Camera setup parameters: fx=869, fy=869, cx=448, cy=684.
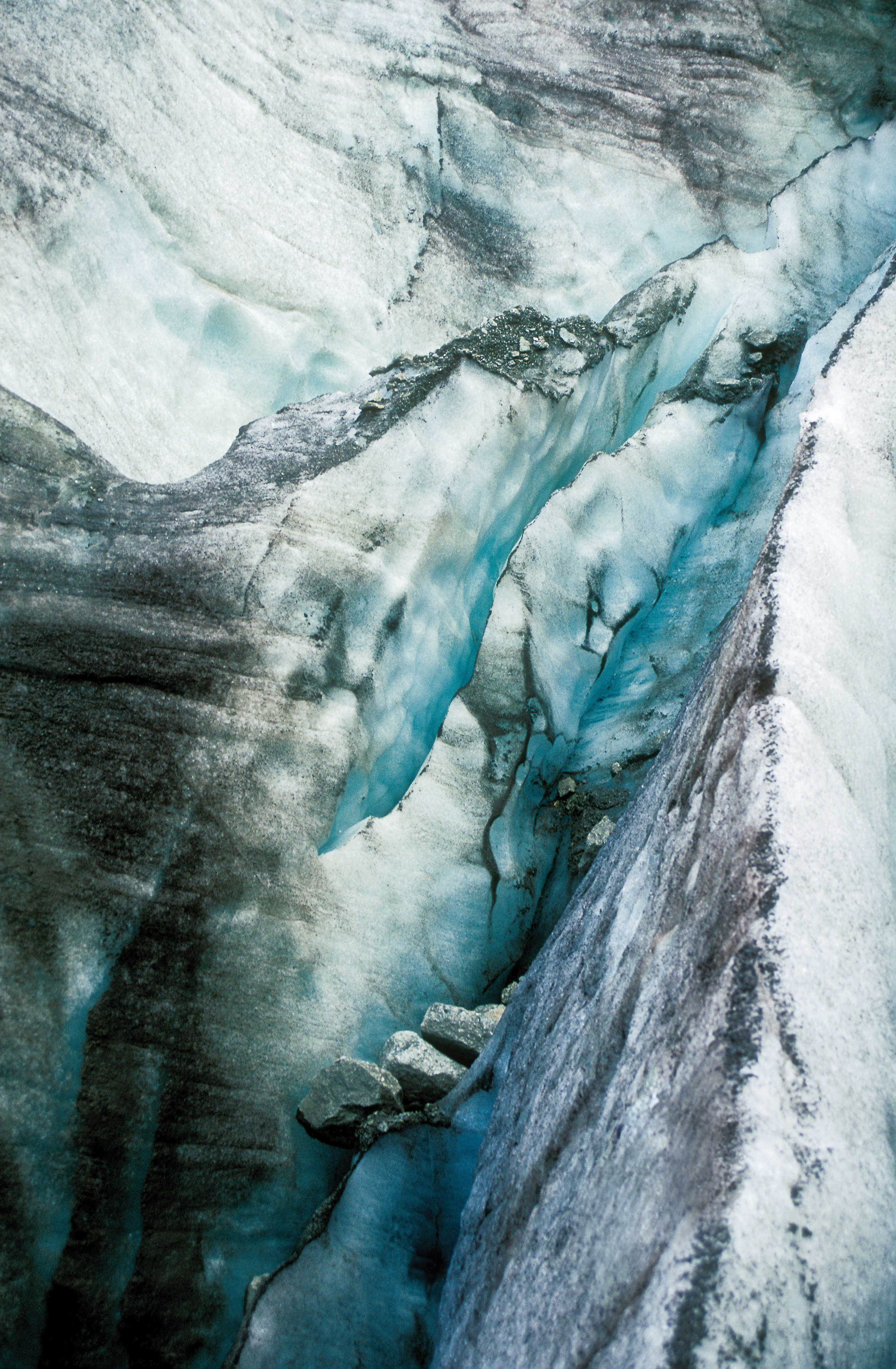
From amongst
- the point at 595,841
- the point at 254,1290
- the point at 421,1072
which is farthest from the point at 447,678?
the point at 254,1290

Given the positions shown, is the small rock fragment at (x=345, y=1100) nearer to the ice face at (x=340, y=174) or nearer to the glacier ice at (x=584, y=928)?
the glacier ice at (x=584, y=928)

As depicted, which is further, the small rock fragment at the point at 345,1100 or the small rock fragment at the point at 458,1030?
the small rock fragment at the point at 458,1030

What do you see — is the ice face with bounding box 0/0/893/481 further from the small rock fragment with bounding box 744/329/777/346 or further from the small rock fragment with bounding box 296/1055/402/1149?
the small rock fragment with bounding box 296/1055/402/1149

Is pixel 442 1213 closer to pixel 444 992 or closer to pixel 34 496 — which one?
pixel 444 992

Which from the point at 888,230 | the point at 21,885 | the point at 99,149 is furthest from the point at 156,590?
the point at 888,230

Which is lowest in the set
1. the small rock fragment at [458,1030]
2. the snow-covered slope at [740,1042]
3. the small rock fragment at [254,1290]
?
the small rock fragment at [254,1290]

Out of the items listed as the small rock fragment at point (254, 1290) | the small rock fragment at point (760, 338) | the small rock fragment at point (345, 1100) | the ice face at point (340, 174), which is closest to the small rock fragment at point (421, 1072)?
the small rock fragment at point (345, 1100)
